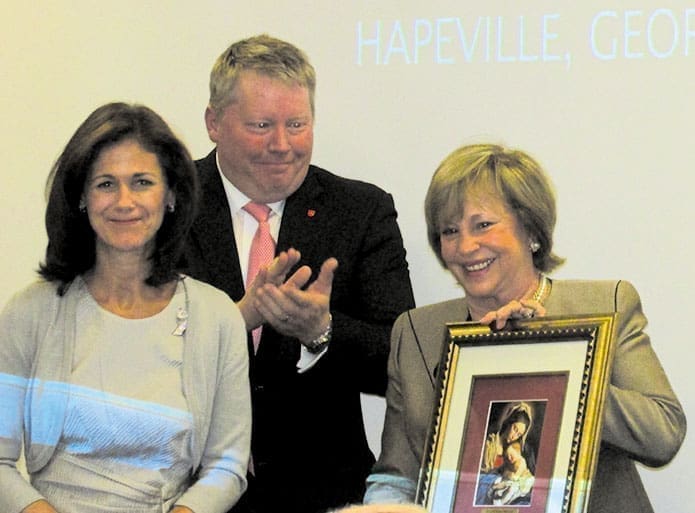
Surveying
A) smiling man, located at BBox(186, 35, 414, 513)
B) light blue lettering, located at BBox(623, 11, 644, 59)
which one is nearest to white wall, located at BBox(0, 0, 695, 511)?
light blue lettering, located at BBox(623, 11, 644, 59)

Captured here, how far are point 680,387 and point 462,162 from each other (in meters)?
1.14

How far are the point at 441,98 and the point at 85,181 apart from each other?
4.24 feet

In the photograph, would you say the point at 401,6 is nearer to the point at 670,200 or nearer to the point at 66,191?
the point at 670,200

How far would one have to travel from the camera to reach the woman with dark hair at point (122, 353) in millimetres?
2557

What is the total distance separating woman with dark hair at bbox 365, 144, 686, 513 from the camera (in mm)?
2525

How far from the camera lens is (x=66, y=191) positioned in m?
2.71

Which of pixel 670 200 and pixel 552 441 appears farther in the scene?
pixel 670 200

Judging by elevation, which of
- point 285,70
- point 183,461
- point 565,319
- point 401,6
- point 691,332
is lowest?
point 183,461

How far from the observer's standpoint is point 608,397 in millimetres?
2434

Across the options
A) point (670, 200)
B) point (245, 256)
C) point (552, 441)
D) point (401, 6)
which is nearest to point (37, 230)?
point (245, 256)

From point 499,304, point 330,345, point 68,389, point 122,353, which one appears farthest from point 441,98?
point 68,389

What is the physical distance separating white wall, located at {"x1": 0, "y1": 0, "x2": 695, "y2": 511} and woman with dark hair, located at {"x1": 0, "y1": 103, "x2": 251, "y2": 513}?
1065 millimetres

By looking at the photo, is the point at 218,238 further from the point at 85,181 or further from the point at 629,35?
the point at 629,35

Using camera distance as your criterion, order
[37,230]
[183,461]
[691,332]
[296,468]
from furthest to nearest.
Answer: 1. [37,230]
2. [691,332]
3. [296,468]
4. [183,461]
